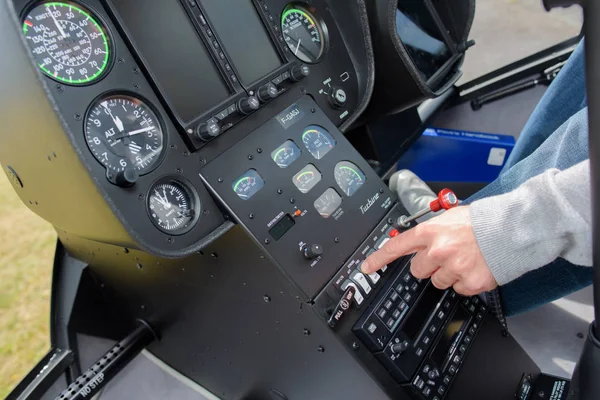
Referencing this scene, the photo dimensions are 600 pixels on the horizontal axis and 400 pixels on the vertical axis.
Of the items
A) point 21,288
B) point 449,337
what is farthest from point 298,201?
point 21,288

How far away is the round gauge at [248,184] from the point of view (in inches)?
46.1

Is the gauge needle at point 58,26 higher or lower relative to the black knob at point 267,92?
higher

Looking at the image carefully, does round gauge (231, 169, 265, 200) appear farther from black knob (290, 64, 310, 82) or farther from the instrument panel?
black knob (290, 64, 310, 82)

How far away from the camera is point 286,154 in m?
1.26

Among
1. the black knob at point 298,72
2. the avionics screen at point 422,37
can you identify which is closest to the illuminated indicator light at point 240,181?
the black knob at point 298,72

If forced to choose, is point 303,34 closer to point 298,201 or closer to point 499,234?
point 298,201

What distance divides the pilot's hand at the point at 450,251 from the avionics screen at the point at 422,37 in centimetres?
85

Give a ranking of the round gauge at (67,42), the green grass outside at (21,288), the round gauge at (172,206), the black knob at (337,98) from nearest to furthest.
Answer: the round gauge at (67,42) < the round gauge at (172,206) < the black knob at (337,98) < the green grass outside at (21,288)

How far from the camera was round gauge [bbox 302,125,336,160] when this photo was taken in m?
1.30

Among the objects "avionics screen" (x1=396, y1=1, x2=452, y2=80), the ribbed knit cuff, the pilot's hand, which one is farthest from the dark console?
"avionics screen" (x1=396, y1=1, x2=452, y2=80)

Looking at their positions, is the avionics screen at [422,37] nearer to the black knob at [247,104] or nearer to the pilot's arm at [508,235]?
the black knob at [247,104]

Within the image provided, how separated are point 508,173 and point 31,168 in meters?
1.12

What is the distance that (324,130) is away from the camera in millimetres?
1349

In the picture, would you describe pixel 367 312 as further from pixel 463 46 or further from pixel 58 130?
pixel 463 46
